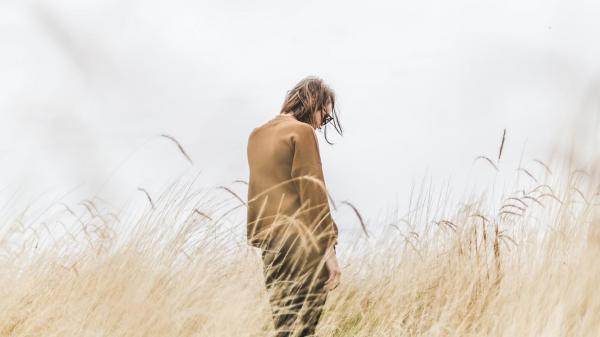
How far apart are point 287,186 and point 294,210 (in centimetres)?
10

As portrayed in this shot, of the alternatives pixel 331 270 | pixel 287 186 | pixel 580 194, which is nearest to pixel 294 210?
pixel 287 186

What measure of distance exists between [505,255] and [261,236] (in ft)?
4.20

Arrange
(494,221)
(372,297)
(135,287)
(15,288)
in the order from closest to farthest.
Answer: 1. (135,287)
2. (15,288)
3. (494,221)
4. (372,297)

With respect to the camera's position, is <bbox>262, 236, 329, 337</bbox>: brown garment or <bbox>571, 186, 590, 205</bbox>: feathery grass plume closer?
<bbox>262, 236, 329, 337</bbox>: brown garment

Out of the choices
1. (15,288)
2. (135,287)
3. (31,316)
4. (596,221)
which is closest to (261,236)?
(135,287)

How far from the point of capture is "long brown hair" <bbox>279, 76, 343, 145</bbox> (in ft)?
8.98

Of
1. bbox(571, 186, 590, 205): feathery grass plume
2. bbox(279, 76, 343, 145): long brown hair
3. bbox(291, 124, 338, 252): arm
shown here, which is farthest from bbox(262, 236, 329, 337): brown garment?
bbox(571, 186, 590, 205): feathery grass plume

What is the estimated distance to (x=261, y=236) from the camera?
2719 mm

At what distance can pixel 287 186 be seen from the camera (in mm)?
2676

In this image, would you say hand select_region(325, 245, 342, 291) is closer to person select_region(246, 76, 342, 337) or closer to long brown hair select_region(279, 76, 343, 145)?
person select_region(246, 76, 342, 337)

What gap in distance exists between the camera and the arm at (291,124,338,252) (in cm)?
254

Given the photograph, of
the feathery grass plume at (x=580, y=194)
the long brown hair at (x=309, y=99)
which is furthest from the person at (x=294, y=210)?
the feathery grass plume at (x=580, y=194)

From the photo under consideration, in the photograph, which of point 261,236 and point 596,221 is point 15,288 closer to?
point 261,236

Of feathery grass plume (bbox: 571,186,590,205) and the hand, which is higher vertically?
feathery grass plume (bbox: 571,186,590,205)
